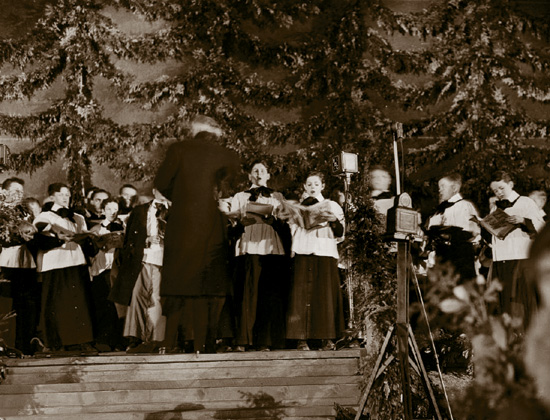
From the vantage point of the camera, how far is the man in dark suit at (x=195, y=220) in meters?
6.09

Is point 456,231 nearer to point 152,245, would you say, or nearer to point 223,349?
point 223,349

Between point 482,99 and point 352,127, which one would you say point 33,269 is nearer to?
point 352,127

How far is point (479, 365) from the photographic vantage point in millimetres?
2248

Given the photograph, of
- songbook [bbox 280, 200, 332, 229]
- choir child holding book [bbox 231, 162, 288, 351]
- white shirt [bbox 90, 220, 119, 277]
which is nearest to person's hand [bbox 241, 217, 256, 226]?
choir child holding book [bbox 231, 162, 288, 351]

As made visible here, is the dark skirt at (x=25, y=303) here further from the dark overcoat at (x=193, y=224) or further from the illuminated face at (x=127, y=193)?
the dark overcoat at (x=193, y=224)

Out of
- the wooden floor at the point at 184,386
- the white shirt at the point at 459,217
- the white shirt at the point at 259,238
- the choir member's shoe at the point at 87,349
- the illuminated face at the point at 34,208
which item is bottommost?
the wooden floor at the point at 184,386

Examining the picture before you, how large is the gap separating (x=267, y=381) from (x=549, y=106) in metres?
7.33

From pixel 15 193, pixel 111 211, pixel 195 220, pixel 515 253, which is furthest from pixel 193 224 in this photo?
pixel 515 253

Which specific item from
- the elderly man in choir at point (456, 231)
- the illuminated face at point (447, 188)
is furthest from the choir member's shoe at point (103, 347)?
the illuminated face at point (447, 188)

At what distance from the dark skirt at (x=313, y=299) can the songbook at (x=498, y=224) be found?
1.67m

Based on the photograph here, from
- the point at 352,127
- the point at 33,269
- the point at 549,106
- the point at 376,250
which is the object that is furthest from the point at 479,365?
the point at 549,106

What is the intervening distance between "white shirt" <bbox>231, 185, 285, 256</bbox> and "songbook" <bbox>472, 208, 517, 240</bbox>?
2099mm

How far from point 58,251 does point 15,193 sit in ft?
2.75

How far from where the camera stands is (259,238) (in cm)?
770
